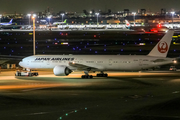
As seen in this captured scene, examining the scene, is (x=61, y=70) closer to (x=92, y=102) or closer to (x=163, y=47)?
(x=163, y=47)

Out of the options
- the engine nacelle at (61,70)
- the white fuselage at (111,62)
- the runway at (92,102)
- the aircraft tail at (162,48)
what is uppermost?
the aircraft tail at (162,48)

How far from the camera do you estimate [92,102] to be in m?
26.2

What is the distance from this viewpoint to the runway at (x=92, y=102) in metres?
21.2

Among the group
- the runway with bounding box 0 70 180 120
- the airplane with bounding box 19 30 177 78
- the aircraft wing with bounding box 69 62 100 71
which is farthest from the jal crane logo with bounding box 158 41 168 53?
the runway with bounding box 0 70 180 120

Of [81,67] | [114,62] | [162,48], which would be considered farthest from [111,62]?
[162,48]

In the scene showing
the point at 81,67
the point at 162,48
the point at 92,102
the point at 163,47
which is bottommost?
the point at 92,102

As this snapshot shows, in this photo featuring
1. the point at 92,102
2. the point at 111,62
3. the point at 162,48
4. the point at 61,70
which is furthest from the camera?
the point at 111,62

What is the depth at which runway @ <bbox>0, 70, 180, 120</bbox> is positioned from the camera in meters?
21.2

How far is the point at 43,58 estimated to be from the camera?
1927 inches

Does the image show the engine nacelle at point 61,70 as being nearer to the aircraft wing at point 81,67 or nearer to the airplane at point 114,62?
the airplane at point 114,62

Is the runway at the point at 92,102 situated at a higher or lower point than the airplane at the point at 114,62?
lower

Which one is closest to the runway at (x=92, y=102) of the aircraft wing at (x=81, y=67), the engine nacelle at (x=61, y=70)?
the engine nacelle at (x=61, y=70)

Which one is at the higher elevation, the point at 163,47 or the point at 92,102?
the point at 163,47

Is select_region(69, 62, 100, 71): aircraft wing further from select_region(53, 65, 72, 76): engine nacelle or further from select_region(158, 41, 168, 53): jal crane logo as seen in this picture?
select_region(158, 41, 168, 53): jal crane logo
